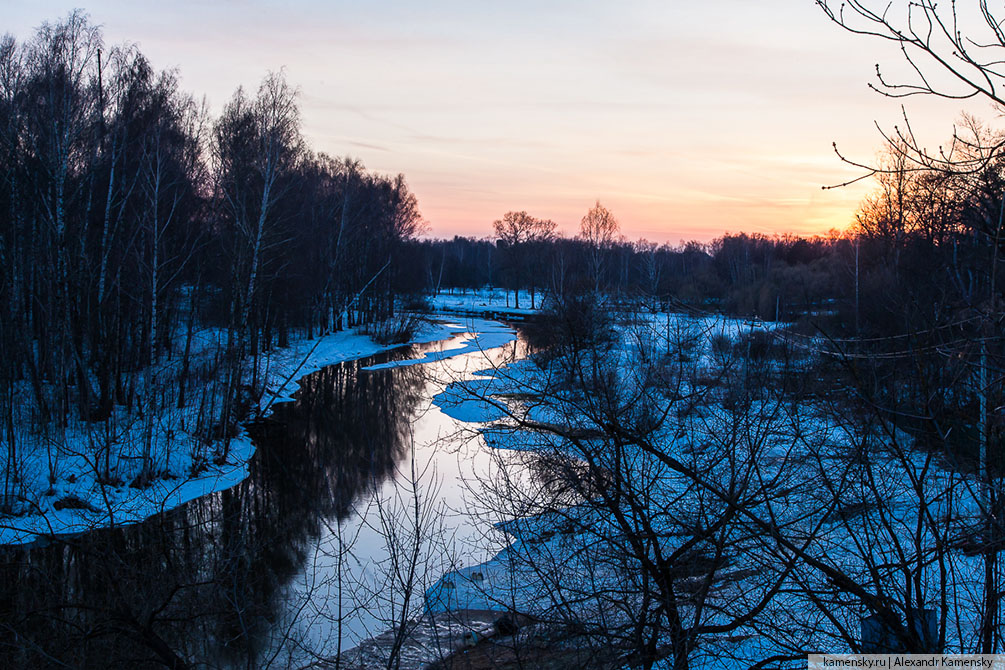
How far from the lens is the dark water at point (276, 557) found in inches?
194

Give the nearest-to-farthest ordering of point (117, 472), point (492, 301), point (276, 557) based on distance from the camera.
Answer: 1. point (276, 557)
2. point (117, 472)
3. point (492, 301)

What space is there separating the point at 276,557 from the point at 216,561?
244 cm

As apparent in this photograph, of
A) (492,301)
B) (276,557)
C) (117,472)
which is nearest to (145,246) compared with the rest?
(117,472)

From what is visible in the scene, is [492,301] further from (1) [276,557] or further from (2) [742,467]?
(2) [742,467]

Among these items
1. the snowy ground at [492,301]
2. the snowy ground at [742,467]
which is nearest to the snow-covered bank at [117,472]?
the snowy ground at [742,467]

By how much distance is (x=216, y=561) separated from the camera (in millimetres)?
7828

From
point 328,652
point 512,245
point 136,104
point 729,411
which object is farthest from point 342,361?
point 512,245

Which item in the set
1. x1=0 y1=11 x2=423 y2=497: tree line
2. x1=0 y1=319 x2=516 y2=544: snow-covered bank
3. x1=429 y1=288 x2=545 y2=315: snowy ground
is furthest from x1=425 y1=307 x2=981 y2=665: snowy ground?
x1=429 y1=288 x2=545 y2=315: snowy ground

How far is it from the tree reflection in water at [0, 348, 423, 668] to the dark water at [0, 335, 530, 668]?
32 mm

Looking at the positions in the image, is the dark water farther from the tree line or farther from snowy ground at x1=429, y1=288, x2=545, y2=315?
snowy ground at x1=429, y1=288, x2=545, y2=315

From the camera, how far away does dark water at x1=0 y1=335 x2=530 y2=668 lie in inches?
194

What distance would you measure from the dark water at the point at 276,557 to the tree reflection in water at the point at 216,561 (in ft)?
0.10

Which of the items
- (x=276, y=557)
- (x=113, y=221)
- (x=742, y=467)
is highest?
(x=113, y=221)

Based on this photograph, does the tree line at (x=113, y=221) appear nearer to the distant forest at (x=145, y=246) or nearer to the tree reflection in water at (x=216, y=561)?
the distant forest at (x=145, y=246)
